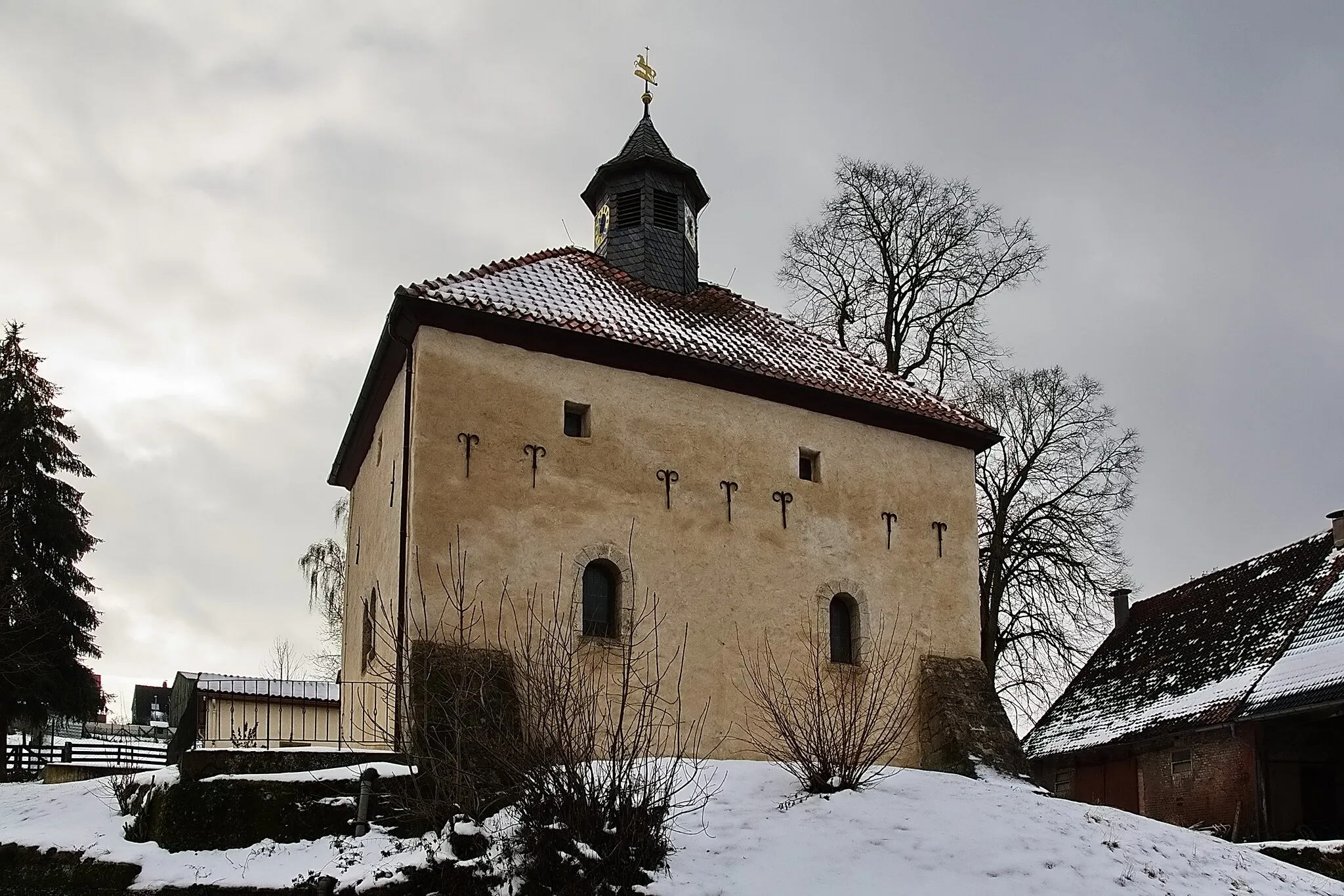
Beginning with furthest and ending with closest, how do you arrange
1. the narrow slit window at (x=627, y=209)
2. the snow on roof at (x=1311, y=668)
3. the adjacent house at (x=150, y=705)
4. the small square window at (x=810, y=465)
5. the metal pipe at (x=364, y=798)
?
the adjacent house at (x=150, y=705), the narrow slit window at (x=627, y=209), the snow on roof at (x=1311, y=668), the small square window at (x=810, y=465), the metal pipe at (x=364, y=798)

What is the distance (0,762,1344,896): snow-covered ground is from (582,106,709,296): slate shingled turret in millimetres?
9555

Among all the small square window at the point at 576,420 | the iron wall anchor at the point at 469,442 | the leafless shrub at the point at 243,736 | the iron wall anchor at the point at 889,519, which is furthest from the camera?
the iron wall anchor at the point at 889,519

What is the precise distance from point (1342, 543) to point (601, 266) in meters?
15.4

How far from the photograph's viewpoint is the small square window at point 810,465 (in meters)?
19.0

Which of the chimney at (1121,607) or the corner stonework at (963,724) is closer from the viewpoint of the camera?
the corner stonework at (963,724)

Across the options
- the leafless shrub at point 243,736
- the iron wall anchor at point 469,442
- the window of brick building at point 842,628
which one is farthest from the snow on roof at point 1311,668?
the leafless shrub at point 243,736

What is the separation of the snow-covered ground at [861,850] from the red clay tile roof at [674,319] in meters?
6.38

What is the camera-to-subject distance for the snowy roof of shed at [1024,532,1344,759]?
72.6ft

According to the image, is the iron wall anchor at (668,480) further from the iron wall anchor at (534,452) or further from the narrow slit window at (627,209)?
the narrow slit window at (627,209)

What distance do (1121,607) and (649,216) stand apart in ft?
51.8

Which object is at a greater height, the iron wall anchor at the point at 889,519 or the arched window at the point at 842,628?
the iron wall anchor at the point at 889,519

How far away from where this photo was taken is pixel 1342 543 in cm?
2484

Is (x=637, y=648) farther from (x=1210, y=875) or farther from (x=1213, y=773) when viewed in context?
(x=1213, y=773)

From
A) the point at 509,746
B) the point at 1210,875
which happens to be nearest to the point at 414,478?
the point at 509,746
